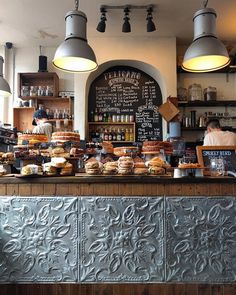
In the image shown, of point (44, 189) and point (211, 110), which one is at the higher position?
point (211, 110)

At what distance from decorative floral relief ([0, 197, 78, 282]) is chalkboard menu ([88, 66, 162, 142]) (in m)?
3.52

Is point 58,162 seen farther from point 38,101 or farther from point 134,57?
point 38,101

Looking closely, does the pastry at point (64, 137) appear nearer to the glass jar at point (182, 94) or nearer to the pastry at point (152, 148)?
the pastry at point (152, 148)

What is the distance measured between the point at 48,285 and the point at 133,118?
3793mm

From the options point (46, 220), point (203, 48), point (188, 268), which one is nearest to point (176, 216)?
point (188, 268)

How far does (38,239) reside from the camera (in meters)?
2.28

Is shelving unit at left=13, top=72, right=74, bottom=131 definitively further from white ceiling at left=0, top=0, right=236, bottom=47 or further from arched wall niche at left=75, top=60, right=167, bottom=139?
white ceiling at left=0, top=0, right=236, bottom=47

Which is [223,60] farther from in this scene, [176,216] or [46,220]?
[46,220]

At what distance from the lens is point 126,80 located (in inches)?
226

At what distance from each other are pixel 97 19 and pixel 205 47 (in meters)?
2.54

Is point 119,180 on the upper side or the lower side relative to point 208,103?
lower

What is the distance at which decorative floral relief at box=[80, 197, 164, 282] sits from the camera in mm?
2246

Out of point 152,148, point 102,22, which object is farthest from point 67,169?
point 102,22

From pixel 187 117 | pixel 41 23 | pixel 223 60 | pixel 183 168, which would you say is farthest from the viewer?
pixel 187 117
